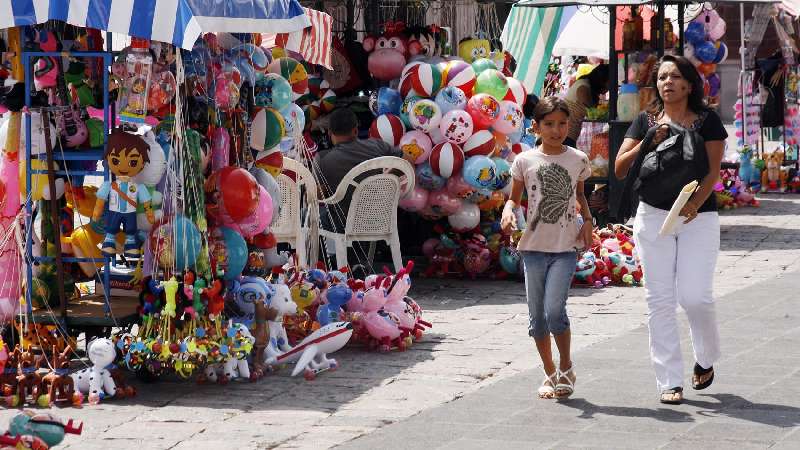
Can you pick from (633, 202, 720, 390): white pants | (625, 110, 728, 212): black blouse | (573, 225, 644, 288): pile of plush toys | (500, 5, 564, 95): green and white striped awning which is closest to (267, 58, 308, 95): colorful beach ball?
(573, 225, 644, 288): pile of plush toys

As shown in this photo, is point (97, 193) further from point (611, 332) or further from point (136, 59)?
point (611, 332)

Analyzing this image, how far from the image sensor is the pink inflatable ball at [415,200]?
1103 cm

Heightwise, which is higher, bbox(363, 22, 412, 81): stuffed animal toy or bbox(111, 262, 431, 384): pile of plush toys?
bbox(363, 22, 412, 81): stuffed animal toy

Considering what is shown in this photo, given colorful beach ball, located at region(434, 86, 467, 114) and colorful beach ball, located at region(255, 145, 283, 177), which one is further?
colorful beach ball, located at region(434, 86, 467, 114)

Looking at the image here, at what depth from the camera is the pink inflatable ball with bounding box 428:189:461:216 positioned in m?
11.1

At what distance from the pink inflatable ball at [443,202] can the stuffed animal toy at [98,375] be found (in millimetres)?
4406

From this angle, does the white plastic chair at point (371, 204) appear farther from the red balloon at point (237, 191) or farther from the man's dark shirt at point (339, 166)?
the red balloon at point (237, 191)

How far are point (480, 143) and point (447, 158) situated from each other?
289 millimetres

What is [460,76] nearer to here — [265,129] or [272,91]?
[272,91]

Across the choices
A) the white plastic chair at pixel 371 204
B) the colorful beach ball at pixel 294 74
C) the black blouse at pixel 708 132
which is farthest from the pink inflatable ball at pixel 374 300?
the black blouse at pixel 708 132

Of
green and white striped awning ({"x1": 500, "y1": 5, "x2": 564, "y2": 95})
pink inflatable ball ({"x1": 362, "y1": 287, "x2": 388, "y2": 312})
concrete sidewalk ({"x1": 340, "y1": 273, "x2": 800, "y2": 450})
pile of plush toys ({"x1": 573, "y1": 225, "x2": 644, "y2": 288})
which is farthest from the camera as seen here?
green and white striped awning ({"x1": 500, "y1": 5, "x2": 564, "y2": 95})

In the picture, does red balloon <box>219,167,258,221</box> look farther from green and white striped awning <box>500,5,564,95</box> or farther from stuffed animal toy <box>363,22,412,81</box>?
green and white striped awning <box>500,5,564,95</box>

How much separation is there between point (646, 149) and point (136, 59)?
2.51 metres

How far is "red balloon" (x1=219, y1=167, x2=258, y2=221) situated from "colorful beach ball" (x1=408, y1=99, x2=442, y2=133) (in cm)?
341
